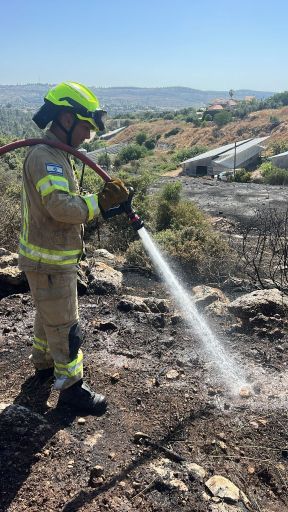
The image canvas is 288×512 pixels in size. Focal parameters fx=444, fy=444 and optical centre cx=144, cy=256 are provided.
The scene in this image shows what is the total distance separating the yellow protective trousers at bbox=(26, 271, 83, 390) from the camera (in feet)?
9.33

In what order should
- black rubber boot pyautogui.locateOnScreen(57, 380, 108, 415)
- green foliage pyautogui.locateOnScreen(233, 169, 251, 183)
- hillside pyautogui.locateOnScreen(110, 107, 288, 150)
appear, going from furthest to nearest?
hillside pyautogui.locateOnScreen(110, 107, 288, 150) < green foliage pyautogui.locateOnScreen(233, 169, 251, 183) < black rubber boot pyautogui.locateOnScreen(57, 380, 108, 415)

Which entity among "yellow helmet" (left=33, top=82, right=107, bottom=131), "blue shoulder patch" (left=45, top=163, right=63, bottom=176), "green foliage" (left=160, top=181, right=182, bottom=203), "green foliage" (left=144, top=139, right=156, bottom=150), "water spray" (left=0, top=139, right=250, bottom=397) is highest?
"yellow helmet" (left=33, top=82, right=107, bottom=131)

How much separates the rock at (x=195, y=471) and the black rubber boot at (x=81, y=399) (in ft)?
2.30

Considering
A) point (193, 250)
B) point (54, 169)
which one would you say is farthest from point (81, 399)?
point (193, 250)

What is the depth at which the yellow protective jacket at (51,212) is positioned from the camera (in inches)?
102

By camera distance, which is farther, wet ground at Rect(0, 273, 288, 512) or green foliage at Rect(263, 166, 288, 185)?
green foliage at Rect(263, 166, 288, 185)

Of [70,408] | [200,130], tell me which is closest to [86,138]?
[70,408]

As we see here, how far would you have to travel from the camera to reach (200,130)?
230 feet

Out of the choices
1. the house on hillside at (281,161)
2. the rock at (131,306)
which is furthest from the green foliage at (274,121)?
the rock at (131,306)

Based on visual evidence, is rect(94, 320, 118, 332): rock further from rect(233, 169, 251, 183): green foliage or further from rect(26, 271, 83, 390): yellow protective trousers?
rect(233, 169, 251, 183): green foliage

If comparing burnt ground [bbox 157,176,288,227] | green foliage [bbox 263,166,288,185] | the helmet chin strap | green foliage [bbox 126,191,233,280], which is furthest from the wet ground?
green foliage [bbox 263,166,288,185]

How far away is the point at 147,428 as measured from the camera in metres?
2.87

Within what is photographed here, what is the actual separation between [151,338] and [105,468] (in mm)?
1690

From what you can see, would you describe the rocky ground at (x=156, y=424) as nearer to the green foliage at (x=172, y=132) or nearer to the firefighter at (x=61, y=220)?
the firefighter at (x=61, y=220)
